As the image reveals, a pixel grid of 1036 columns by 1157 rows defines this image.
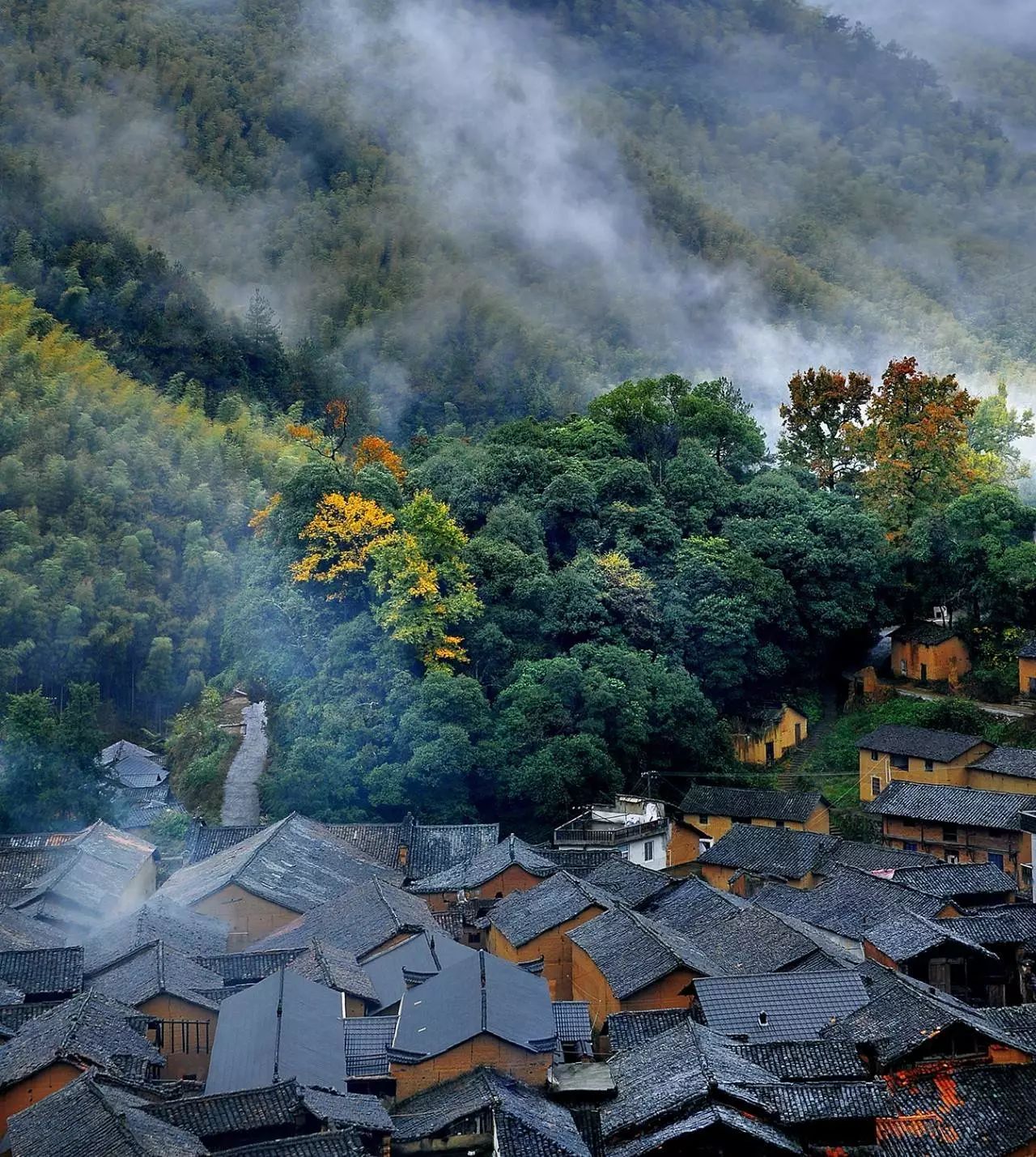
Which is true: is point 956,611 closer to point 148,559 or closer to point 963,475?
point 963,475

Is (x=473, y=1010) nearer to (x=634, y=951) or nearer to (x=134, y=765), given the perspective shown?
(x=634, y=951)

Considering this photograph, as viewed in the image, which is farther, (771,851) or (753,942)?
(771,851)

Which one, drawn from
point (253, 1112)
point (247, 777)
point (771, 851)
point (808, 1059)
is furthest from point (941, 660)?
point (253, 1112)

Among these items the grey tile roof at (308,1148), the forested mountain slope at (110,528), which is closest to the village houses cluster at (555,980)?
the grey tile roof at (308,1148)

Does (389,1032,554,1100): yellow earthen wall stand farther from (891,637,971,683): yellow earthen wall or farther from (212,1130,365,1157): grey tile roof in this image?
(891,637,971,683): yellow earthen wall

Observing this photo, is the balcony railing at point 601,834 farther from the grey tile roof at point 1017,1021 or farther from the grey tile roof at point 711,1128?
the grey tile roof at point 711,1128

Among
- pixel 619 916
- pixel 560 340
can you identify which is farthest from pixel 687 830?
pixel 560 340
